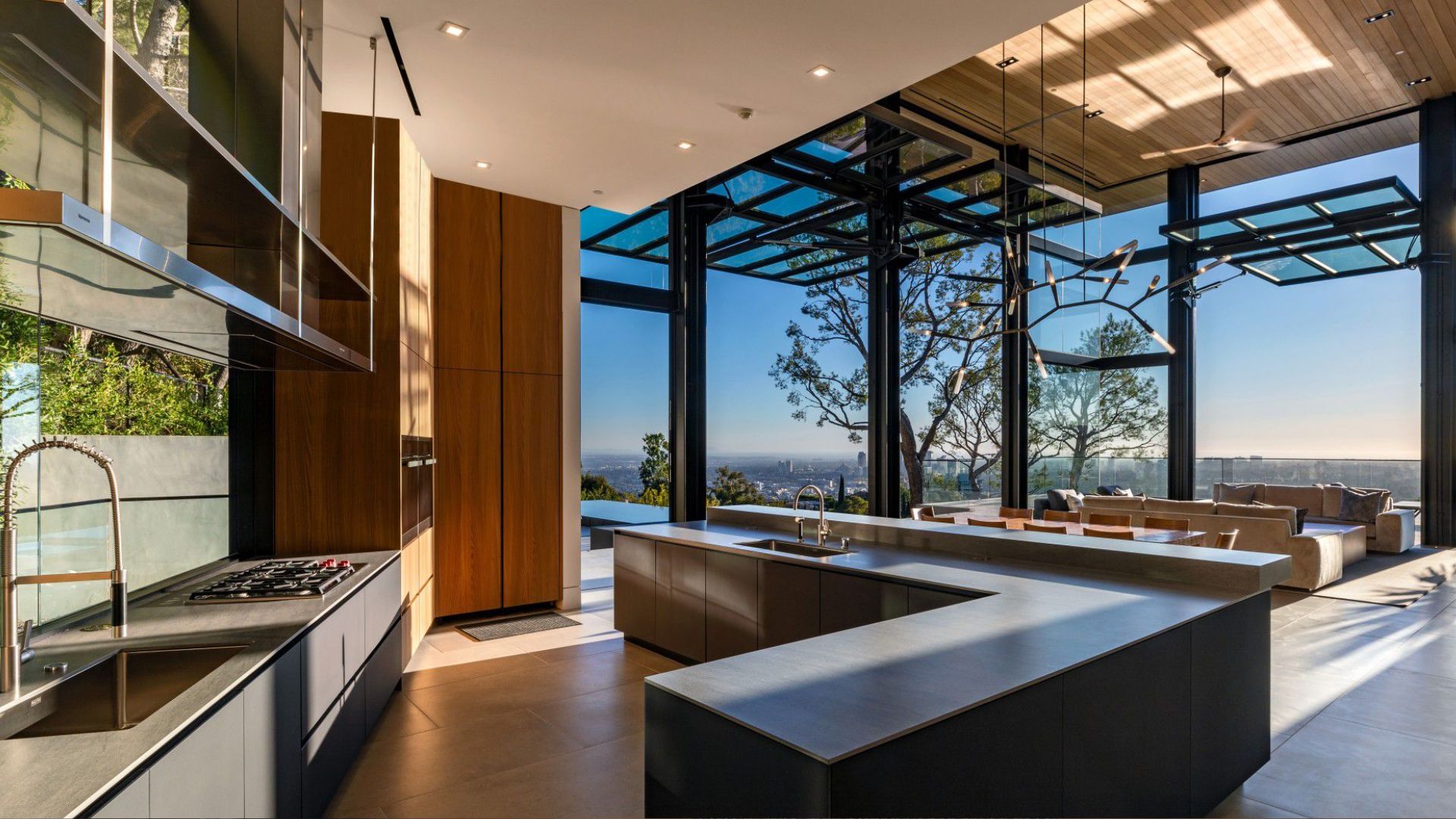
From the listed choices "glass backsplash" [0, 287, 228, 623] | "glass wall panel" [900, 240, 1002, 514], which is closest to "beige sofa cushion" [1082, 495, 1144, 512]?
"glass wall panel" [900, 240, 1002, 514]

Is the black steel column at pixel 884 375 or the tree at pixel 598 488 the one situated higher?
the black steel column at pixel 884 375

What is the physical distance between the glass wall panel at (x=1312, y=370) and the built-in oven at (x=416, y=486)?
9992 millimetres

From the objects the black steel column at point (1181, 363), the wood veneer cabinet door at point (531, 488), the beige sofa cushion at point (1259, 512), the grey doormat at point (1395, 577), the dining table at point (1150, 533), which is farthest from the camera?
the black steel column at point (1181, 363)

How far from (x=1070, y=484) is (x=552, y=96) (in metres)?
9.06

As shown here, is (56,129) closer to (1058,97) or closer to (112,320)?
(112,320)

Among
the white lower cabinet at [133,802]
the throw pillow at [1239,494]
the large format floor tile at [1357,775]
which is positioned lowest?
the large format floor tile at [1357,775]

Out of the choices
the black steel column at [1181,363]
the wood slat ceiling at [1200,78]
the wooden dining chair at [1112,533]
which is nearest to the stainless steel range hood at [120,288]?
the wooden dining chair at [1112,533]

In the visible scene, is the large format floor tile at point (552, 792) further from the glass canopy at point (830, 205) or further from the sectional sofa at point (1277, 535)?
the sectional sofa at point (1277, 535)

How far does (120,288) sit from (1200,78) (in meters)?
8.91

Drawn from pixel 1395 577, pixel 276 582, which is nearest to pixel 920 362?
pixel 1395 577

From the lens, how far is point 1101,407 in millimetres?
10750

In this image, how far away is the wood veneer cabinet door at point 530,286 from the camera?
5.70m

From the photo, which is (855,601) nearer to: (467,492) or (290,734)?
(290,734)

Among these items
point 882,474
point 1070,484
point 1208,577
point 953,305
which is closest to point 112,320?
point 1208,577
